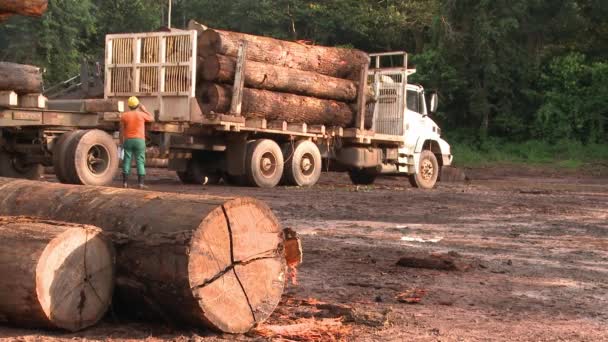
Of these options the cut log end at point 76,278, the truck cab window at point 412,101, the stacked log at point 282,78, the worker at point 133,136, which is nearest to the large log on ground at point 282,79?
the stacked log at point 282,78

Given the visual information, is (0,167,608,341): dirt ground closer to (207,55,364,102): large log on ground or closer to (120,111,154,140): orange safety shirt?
(120,111,154,140): orange safety shirt

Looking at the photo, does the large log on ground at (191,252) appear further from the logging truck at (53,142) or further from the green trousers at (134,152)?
the green trousers at (134,152)

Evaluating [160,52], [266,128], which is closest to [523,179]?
[266,128]

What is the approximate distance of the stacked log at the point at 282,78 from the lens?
18766 millimetres

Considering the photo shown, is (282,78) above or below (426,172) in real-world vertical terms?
above

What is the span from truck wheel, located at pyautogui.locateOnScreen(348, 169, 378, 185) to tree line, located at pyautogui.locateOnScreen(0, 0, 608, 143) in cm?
1268

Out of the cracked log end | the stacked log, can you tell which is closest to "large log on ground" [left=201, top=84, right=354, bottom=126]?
the stacked log

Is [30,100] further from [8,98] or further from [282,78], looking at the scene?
[282,78]

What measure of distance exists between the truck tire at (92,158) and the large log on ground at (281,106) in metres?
2.96

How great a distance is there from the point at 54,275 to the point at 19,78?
1053 cm

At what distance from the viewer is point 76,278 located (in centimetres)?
547

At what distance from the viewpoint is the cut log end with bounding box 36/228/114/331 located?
532 centimetres

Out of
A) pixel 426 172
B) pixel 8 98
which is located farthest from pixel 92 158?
pixel 426 172

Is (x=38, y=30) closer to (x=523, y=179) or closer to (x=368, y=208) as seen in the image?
(x=523, y=179)
